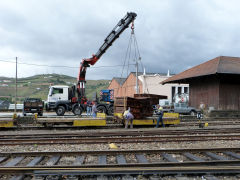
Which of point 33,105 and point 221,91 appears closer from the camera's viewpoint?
point 33,105

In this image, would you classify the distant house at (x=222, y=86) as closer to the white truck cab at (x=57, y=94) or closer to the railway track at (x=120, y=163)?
the white truck cab at (x=57, y=94)

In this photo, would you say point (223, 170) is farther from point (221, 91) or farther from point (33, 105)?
point (221, 91)

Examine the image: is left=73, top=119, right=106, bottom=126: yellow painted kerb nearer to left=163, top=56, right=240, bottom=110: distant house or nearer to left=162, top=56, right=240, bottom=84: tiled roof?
left=162, top=56, right=240, bottom=84: tiled roof

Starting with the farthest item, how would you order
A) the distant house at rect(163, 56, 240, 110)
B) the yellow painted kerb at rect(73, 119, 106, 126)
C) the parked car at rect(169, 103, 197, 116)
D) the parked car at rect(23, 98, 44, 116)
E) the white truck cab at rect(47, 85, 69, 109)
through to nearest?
the parked car at rect(169, 103, 197, 116) → the distant house at rect(163, 56, 240, 110) → the white truck cab at rect(47, 85, 69, 109) → the parked car at rect(23, 98, 44, 116) → the yellow painted kerb at rect(73, 119, 106, 126)

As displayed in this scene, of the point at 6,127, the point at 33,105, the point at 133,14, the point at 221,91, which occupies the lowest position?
the point at 6,127

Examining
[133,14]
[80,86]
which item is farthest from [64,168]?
[80,86]

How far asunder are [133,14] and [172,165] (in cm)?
1389

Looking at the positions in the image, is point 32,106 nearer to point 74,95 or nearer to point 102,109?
point 74,95

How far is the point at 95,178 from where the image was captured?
4449 millimetres

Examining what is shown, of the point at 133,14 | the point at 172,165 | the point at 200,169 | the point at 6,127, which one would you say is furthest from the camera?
the point at 133,14

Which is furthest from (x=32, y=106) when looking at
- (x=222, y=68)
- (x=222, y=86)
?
(x=222, y=86)

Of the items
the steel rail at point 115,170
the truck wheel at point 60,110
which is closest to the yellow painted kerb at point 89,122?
the truck wheel at point 60,110

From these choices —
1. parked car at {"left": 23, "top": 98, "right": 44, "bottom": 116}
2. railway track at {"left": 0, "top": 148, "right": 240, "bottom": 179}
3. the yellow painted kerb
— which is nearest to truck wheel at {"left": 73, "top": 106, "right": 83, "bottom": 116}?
parked car at {"left": 23, "top": 98, "right": 44, "bottom": 116}

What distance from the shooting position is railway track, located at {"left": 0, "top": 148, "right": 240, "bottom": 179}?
4.58 m
